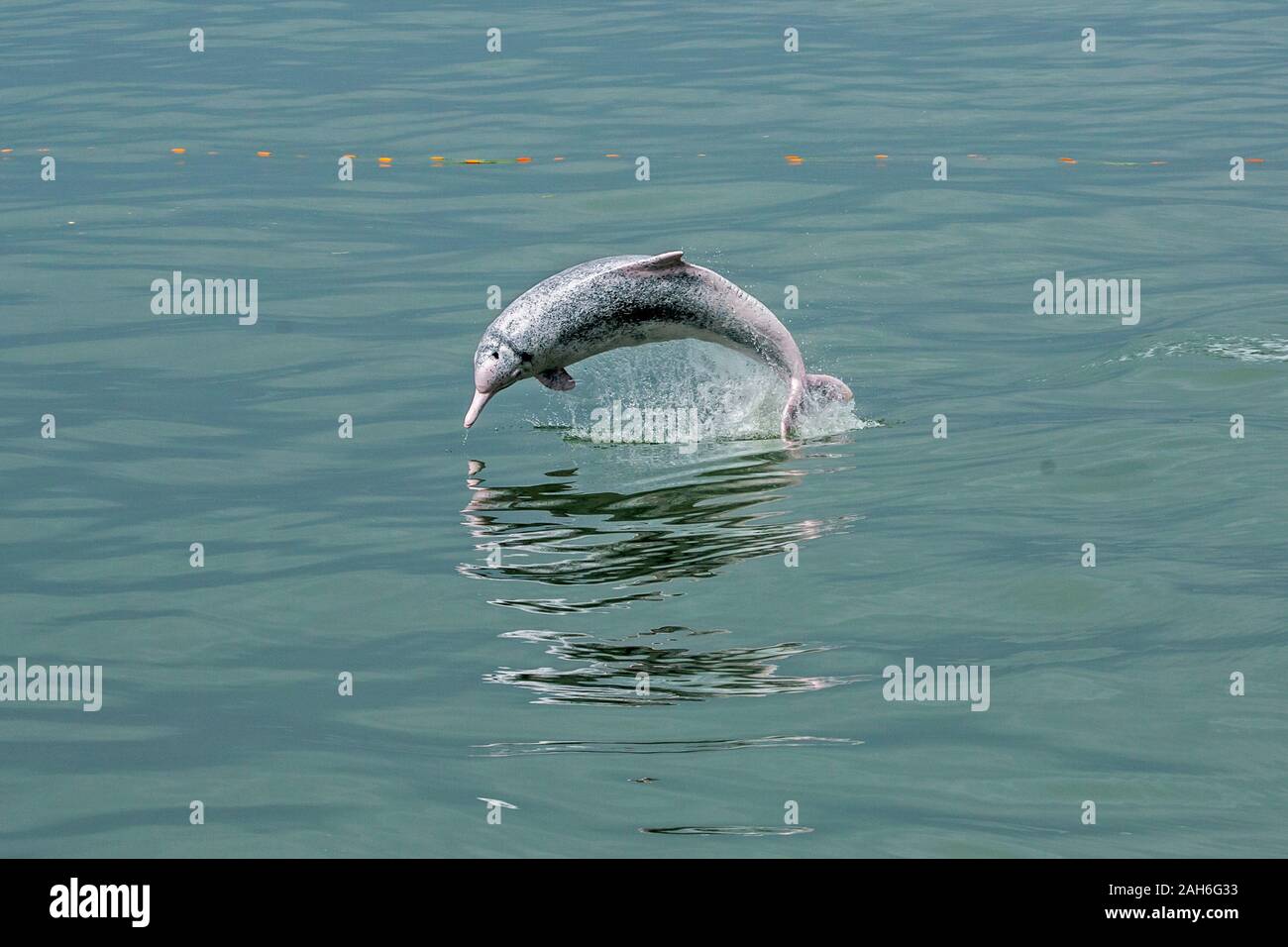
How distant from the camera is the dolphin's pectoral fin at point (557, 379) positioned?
616 inches

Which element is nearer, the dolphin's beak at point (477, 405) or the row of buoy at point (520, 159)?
the dolphin's beak at point (477, 405)

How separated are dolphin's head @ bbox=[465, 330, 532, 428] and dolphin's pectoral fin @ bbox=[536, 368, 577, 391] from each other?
288 millimetres

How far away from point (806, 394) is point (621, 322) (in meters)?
1.71

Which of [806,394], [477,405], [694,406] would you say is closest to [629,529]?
[477,405]

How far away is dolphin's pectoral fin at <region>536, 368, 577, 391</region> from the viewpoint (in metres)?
15.6

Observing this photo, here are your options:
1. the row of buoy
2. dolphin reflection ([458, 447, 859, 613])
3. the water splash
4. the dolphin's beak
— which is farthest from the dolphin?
the row of buoy

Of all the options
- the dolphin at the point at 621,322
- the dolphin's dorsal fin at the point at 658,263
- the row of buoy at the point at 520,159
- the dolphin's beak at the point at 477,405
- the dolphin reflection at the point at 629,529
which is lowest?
the dolphin reflection at the point at 629,529

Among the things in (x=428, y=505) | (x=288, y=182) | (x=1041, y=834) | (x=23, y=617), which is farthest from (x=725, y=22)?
(x=1041, y=834)

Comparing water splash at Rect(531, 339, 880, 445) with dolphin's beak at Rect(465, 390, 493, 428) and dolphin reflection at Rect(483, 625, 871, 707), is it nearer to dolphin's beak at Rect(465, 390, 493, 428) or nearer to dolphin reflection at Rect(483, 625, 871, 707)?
dolphin's beak at Rect(465, 390, 493, 428)

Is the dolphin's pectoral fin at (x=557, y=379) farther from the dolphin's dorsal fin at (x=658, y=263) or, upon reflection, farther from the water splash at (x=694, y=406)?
the dolphin's dorsal fin at (x=658, y=263)

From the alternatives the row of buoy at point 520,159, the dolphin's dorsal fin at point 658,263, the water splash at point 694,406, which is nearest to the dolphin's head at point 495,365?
the water splash at point 694,406

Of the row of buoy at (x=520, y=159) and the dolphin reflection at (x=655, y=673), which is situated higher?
the row of buoy at (x=520, y=159)

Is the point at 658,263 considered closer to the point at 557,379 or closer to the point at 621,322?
the point at 621,322
